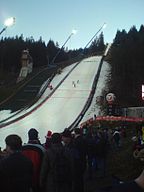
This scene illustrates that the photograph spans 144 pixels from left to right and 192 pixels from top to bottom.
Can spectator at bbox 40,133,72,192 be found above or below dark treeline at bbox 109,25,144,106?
below

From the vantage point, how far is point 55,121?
145 feet

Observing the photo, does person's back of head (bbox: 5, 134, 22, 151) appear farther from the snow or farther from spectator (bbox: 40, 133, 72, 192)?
the snow

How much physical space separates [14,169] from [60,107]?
4702cm

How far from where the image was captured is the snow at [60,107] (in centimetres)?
4075

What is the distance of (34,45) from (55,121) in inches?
3050

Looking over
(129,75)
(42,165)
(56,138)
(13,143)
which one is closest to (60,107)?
(129,75)

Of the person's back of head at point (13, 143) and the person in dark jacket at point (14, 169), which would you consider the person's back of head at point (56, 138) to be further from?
Result: the person's back of head at point (13, 143)

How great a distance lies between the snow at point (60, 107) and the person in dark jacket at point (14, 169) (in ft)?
75.7

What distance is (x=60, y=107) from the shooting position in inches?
2073

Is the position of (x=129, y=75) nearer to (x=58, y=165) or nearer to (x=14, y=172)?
(x=58, y=165)

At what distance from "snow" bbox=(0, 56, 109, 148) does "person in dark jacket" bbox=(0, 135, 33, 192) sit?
2306cm

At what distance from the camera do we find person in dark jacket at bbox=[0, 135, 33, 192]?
221 inches

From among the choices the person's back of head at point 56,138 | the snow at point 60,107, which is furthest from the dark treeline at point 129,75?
the person's back of head at point 56,138

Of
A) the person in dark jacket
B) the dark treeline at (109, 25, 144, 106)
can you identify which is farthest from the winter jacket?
the dark treeline at (109, 25, 144, 106)
